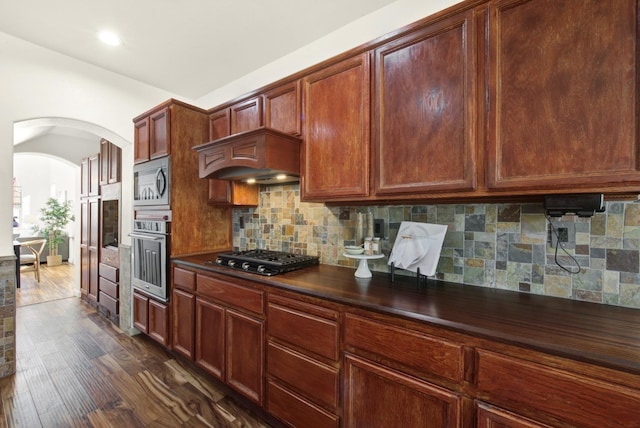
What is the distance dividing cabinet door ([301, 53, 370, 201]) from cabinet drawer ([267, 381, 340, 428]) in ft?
4.04

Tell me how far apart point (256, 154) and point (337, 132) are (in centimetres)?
58

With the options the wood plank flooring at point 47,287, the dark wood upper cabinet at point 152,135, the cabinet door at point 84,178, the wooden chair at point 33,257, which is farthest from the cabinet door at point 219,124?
the wooden chair at point 33,257

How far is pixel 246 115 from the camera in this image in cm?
247

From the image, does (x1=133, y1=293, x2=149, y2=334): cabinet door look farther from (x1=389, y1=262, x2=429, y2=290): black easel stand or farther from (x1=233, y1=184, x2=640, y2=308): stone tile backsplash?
(x1=389, y1=262, x2=429, y2=290): black easel stand

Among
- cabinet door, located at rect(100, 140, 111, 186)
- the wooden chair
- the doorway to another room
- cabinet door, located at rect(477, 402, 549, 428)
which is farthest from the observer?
the doorway to another room

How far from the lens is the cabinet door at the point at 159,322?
2.64 meters

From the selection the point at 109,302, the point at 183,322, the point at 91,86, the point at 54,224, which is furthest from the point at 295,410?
the point at 54,224

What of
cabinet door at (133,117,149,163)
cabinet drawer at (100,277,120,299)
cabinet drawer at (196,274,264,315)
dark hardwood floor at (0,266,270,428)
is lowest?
dark hardwood floor at (0,266,270,428)

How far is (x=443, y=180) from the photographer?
142 centimetres

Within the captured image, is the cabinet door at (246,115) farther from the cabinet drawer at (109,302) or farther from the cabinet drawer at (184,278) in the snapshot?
the cabinet drawer at (109,302)

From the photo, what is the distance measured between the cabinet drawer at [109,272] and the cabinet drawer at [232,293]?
75.4 inches

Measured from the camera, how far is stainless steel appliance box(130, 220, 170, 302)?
8.66 ft

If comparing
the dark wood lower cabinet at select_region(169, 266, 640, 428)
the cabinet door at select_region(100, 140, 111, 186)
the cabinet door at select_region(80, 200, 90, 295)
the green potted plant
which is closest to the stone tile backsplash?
the dark wood lower cabinet at select_region(169, 266, 640, 428)

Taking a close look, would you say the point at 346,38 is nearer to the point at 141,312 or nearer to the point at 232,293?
the point at 232,293
